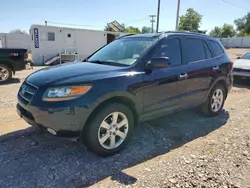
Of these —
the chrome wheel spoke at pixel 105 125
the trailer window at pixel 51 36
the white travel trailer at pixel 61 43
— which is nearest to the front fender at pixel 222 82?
the chrome wheel spoke at pixel 105 125

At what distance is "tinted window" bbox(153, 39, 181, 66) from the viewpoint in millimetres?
3791

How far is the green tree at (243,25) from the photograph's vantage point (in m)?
63.3

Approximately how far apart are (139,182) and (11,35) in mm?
27402

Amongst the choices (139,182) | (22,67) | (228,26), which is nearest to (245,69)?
(139,182)

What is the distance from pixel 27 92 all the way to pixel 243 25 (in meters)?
76.8

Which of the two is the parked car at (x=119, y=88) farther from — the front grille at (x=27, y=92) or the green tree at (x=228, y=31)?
the green tree at (x=228, y=31)

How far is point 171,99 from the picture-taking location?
3957 millimetres

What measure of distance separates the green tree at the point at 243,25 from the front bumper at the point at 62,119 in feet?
229

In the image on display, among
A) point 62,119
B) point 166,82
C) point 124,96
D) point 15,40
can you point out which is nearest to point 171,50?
point 166,82

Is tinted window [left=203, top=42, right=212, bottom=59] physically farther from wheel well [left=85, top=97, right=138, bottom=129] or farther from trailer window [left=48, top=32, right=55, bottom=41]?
trailer window [left=48, top=32, right=55, bottom=41]

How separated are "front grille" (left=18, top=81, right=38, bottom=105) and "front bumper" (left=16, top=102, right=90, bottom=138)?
14 cm

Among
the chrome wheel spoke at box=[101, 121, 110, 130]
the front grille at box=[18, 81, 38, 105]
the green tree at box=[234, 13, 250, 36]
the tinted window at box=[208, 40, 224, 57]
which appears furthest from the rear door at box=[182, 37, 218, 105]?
the green tree at box=[234, 13, 250, 36]

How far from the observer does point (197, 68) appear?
4.33 meters

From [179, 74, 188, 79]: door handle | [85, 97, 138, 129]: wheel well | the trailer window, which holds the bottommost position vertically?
[85, 97, 138, 129]: wheel well
